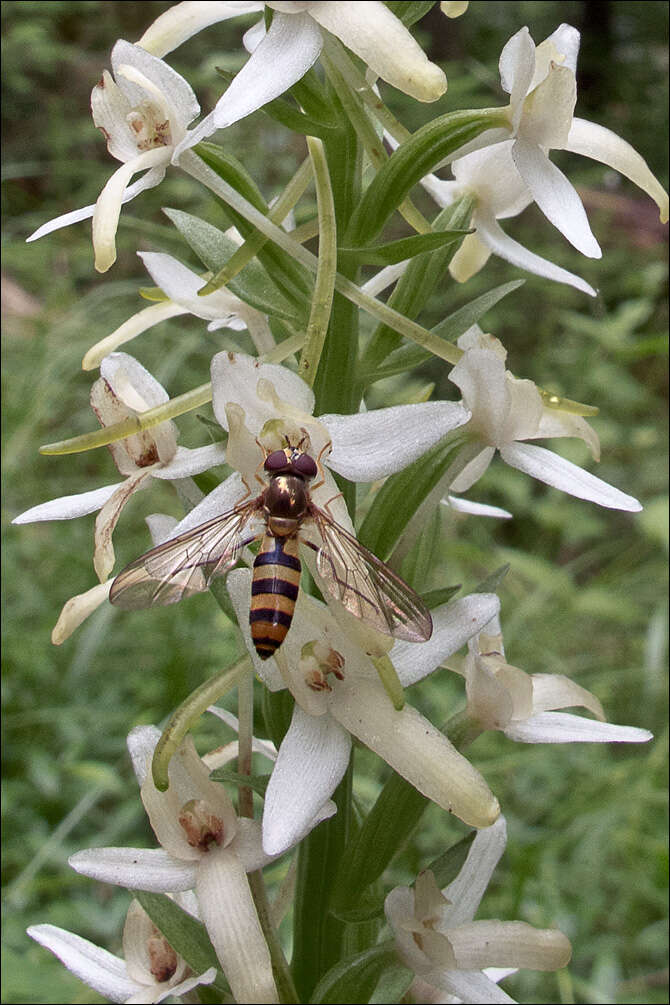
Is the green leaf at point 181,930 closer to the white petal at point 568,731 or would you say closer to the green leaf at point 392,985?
the green leaf at point 392,985

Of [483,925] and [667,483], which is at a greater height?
[483,925]

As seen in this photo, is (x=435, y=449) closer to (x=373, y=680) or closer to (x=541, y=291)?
(x=373, y=680)

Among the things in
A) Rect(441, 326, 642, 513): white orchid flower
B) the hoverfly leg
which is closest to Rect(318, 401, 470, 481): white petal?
the hoverfly leg

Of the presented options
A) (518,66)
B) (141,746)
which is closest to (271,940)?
(141,746)

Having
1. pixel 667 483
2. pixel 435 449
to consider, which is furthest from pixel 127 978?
pixel 667 483

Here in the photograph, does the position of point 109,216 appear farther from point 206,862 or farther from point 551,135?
point 206,862
